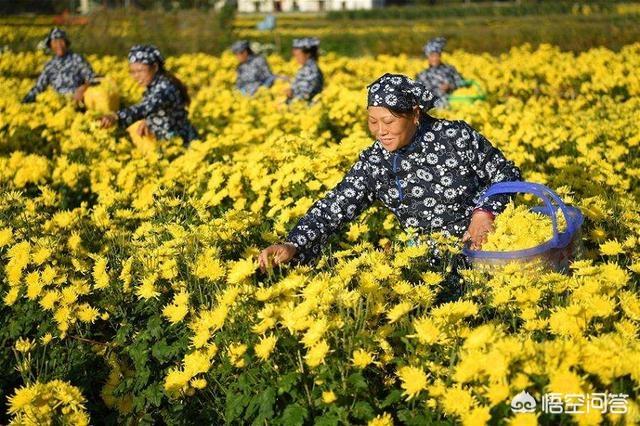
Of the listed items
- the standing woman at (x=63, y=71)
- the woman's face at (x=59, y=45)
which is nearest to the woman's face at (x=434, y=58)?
the standing woman at (x=63, y=71)

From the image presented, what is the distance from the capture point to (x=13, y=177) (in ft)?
18.3

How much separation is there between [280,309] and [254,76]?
9278mm

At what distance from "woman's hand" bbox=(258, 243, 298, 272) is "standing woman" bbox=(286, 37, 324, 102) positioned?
5.84 m

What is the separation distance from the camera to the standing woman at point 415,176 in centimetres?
329

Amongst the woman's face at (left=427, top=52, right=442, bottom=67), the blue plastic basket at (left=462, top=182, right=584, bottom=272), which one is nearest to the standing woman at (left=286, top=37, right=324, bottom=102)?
the woman's face at (left=427, top=52, right=442, bottom=67)

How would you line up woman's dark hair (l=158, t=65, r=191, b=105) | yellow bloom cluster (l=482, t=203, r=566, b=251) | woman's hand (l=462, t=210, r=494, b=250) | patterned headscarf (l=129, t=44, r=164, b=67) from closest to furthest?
yellow bloom cluster (l=482, t=203, r=566, b=251), woman's hand (l=462, t=210, r=494, b=250), patterned headscarf (l=129, t=44, r=164, b=67), woman's dark hair (l=158, t=65, r=191, b=105)

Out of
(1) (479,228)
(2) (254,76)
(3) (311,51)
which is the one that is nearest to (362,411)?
(1) (479,228)

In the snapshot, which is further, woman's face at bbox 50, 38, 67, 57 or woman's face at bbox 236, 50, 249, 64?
woman's face at bbox 236, 50, 249, 64

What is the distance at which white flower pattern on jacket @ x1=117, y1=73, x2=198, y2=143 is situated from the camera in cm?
639

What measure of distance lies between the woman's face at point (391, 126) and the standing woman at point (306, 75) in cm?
545

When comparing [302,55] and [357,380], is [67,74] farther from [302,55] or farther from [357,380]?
[357,380]

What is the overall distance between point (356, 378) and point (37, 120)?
5713 mm

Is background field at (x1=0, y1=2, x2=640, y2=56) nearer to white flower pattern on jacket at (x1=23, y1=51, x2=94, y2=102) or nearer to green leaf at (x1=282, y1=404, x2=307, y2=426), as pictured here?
white flower pattern on jacket at (x1=23, y1=51, x2=94, y2=102)

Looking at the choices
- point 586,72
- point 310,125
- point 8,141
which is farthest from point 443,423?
point 586,72
